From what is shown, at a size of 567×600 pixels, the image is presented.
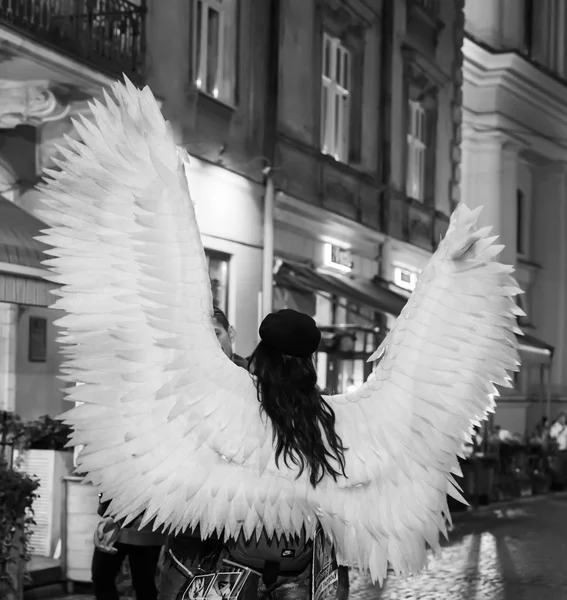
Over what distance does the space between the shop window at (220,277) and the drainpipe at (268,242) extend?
0.60m

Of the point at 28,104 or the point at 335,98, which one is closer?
the point at 28,104

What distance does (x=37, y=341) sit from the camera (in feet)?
35.4

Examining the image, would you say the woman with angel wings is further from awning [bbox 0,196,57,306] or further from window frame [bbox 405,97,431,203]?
Answer: window frame [bbox 405,97,431,203]

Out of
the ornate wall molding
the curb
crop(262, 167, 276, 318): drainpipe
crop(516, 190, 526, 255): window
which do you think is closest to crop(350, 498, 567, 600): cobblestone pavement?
the curb

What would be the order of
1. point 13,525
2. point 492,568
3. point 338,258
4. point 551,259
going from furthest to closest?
point 551,259 < point 338,258 < point 492,568 < point 13,525

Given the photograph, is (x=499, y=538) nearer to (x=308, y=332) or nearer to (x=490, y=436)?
(x=490, y=436)

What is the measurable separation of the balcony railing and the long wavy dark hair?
22.5ft

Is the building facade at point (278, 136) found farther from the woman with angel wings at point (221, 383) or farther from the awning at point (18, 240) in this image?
the woman with angel wings at point (221, 383)

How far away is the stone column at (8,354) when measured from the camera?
10461 mm

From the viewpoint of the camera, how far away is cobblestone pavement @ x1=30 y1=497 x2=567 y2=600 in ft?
31.7

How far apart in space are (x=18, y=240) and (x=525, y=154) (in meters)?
24.8

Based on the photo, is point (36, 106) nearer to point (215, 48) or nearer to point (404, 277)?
point (215, 48)

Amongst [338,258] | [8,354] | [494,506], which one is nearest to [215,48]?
[338,258]

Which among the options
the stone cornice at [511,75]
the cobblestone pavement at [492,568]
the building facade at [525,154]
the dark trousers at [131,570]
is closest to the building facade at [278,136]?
the dark trousers at [131,570]
